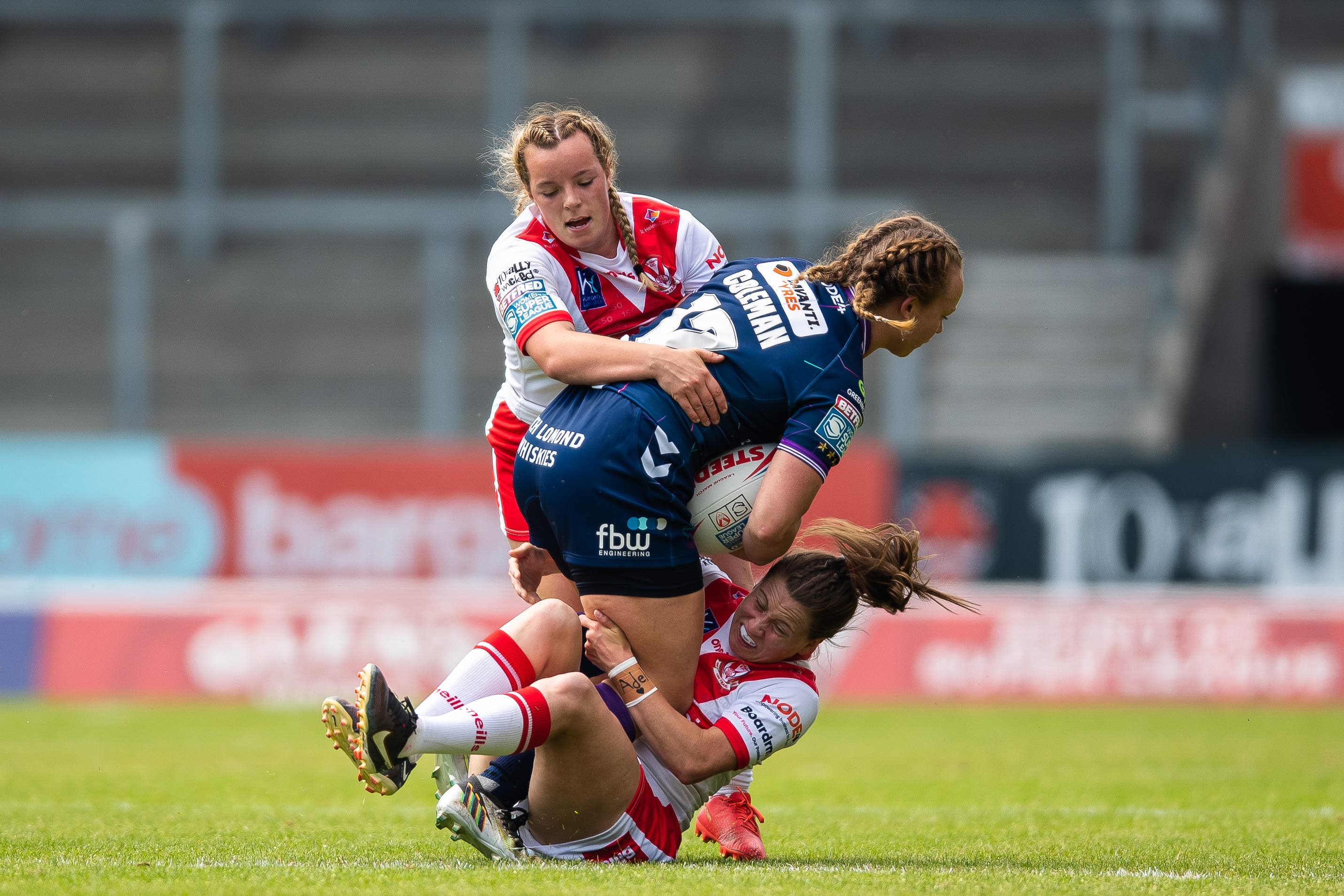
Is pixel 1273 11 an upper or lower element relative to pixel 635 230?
upper

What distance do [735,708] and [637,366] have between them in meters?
0.98

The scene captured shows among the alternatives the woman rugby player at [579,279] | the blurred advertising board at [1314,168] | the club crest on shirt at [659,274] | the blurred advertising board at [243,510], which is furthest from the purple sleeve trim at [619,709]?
the blurred advertising board at [1314,168]

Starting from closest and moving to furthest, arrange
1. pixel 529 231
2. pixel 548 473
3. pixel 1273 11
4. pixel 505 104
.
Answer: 1. pixel 548 473
2. pixel 529 231
3. pixel 505 104
4. pixel 1273 11

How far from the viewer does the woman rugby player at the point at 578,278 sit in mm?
4500

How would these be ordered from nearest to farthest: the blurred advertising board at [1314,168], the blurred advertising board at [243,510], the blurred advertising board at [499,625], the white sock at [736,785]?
the white sock at [736,785] → the blurred advertising board at [499,625] → the blurred advertising board at [243,510] → the blurred advertising board at [1314,168]

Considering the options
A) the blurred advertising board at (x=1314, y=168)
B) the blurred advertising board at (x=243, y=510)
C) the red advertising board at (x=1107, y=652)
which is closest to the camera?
the red advertising board at (x=1107, y=652)

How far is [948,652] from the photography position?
41.4ft

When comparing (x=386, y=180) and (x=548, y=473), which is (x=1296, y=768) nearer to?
(x=548, y=473)

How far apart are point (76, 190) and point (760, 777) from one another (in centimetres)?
1311

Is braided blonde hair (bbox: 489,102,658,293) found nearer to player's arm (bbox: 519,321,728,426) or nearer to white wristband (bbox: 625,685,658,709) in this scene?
player's arm (bbox: 519,321,728,426)

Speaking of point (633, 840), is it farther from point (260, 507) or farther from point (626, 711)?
point (260, 507)

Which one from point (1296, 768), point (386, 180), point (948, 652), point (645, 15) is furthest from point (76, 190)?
point (1296, 768)

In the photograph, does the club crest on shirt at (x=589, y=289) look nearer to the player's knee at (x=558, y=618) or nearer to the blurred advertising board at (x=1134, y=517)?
the player's knee at (x=558, y=618)

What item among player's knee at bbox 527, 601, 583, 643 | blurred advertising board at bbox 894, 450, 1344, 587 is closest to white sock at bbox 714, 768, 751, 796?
player's knee at bbox 527, 601, 583, 643
